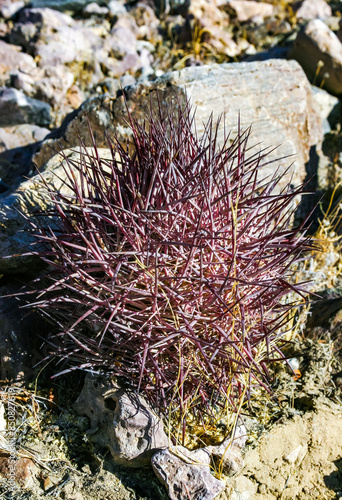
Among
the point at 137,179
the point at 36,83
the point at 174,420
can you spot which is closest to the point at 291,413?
the point at 174,420

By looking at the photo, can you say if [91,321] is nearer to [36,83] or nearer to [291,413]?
[291,413]

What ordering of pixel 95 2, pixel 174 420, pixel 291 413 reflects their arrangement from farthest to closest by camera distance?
pixel 95 2
pixel 291 413
pixel 174 420

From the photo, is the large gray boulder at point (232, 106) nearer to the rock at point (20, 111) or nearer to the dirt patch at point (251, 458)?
the rock at point (20, 111)

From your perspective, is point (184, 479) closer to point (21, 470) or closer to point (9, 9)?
point (21, 470)

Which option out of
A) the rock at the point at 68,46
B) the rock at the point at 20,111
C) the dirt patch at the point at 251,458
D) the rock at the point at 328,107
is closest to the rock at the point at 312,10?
the rock at the point at 328,107

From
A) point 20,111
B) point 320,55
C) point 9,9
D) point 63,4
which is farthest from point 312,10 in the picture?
point 20,111

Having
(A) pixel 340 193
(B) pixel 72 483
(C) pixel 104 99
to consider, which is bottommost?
(B) pixel 72 483

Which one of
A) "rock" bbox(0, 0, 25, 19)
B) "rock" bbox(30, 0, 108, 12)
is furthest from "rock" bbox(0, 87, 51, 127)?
"rock" bbox(30, 0, 108, 12)
